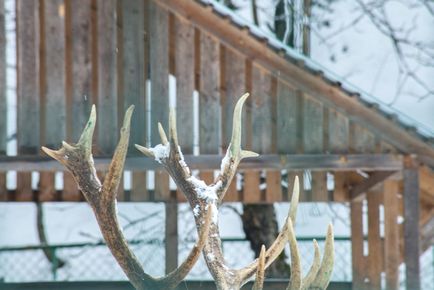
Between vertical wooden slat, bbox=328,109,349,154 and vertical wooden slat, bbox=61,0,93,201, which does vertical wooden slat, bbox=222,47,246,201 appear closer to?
vertical wooden slat, bbox=328,109,349,154

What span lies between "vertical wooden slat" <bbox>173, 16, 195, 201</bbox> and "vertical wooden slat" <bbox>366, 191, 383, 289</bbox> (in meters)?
2.25

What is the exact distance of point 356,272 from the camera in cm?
1282

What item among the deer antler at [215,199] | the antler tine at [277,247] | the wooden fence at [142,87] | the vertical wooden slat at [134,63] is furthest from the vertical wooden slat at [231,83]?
the antler tine at [277,247]

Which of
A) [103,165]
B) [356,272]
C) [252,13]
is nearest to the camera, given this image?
[103,165]

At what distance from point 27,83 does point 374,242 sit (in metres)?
3.85

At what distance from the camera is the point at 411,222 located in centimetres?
1173

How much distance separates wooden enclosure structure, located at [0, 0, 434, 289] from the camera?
11.3m

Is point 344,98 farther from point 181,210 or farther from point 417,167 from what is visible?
point 181,210

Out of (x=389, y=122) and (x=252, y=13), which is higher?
(x=252, y=13)

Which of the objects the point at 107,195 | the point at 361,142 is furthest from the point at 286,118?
the point at 107,195

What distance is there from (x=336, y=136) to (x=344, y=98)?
353 millimetres

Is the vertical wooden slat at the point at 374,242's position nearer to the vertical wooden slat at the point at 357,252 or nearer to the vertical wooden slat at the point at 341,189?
the vertical wooden slat at the point at 357,252

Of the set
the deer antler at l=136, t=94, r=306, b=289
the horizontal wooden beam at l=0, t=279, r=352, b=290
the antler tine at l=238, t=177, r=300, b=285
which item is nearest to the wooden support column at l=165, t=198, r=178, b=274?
the horizontal wooden beam at l=0, t=279, r=352, b=290

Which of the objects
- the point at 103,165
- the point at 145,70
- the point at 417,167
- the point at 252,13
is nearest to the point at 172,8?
the point at 145,70
